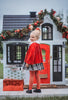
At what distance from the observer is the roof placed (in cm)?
286

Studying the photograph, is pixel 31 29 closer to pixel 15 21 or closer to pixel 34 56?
pixel 15 21

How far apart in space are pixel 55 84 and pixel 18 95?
2.24 ft

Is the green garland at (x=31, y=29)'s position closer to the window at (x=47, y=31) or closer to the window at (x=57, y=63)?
the window at (x=47, y=31)

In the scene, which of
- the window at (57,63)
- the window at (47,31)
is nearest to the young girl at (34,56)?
the window at (47,31)

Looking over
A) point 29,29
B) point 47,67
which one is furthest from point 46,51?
point 29,29

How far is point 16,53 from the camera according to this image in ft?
9.44

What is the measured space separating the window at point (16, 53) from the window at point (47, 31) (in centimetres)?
30

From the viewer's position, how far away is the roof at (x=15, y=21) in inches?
112

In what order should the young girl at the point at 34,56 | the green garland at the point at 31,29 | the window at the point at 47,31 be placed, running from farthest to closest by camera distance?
the window at the point at 47,31 < the green garland at the point at 31,29 < the young girl at the point at 34,56

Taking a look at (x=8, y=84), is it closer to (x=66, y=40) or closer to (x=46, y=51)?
(x=46, y=51)

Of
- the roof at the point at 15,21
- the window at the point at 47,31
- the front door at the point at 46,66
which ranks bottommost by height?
the front door at the point at 46,66

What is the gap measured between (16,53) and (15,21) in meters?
0.46

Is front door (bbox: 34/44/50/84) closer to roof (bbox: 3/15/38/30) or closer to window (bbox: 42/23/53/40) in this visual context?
window (bbox: 42/23/53/40)

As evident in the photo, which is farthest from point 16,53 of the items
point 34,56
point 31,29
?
point 34,56
